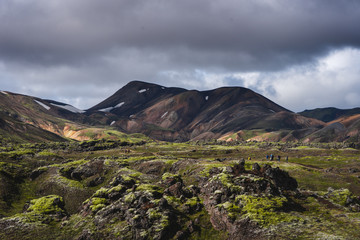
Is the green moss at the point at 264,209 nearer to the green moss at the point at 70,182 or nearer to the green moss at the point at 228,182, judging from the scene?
the green moss at the point at 228,182

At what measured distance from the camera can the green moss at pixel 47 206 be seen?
66188 mm

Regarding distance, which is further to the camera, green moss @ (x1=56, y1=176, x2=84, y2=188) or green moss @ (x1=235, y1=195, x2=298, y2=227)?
green moss @ (x1=56, y1=176, x2=84, y2=188)

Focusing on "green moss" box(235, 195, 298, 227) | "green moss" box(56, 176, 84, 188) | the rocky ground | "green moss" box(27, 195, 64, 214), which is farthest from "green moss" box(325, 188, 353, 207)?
"green moss" box(56, 176, 84, 188)

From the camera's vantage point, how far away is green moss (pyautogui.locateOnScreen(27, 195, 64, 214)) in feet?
217

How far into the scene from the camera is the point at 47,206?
2670 inches

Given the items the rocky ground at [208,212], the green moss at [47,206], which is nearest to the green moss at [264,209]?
the rocky ground at [208,212]

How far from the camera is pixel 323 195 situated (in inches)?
2424

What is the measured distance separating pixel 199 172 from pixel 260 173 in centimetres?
2375

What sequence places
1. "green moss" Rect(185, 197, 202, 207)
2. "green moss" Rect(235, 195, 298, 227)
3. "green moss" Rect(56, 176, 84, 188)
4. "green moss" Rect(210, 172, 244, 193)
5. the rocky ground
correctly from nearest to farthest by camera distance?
the rocky ground
"green moss" Rect(235, 195, 298, 227)
"green moss" Rect(210, 172, 244, 193)
"green moss" Rect(185, 197, 202, 207)
"green moss" Rect(56, 176, 84, 188)

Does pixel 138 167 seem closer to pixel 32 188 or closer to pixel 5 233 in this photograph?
pixel 32 188

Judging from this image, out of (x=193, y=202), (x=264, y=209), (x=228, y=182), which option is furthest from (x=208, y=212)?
(x=264, y=209)

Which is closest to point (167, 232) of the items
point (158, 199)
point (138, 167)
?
point (158, 199)

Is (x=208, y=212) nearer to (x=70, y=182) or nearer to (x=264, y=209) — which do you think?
(x=264, y=209)

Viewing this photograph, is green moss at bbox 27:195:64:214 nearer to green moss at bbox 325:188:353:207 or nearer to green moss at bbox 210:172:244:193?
green moss at bbox 210:172:244:193
